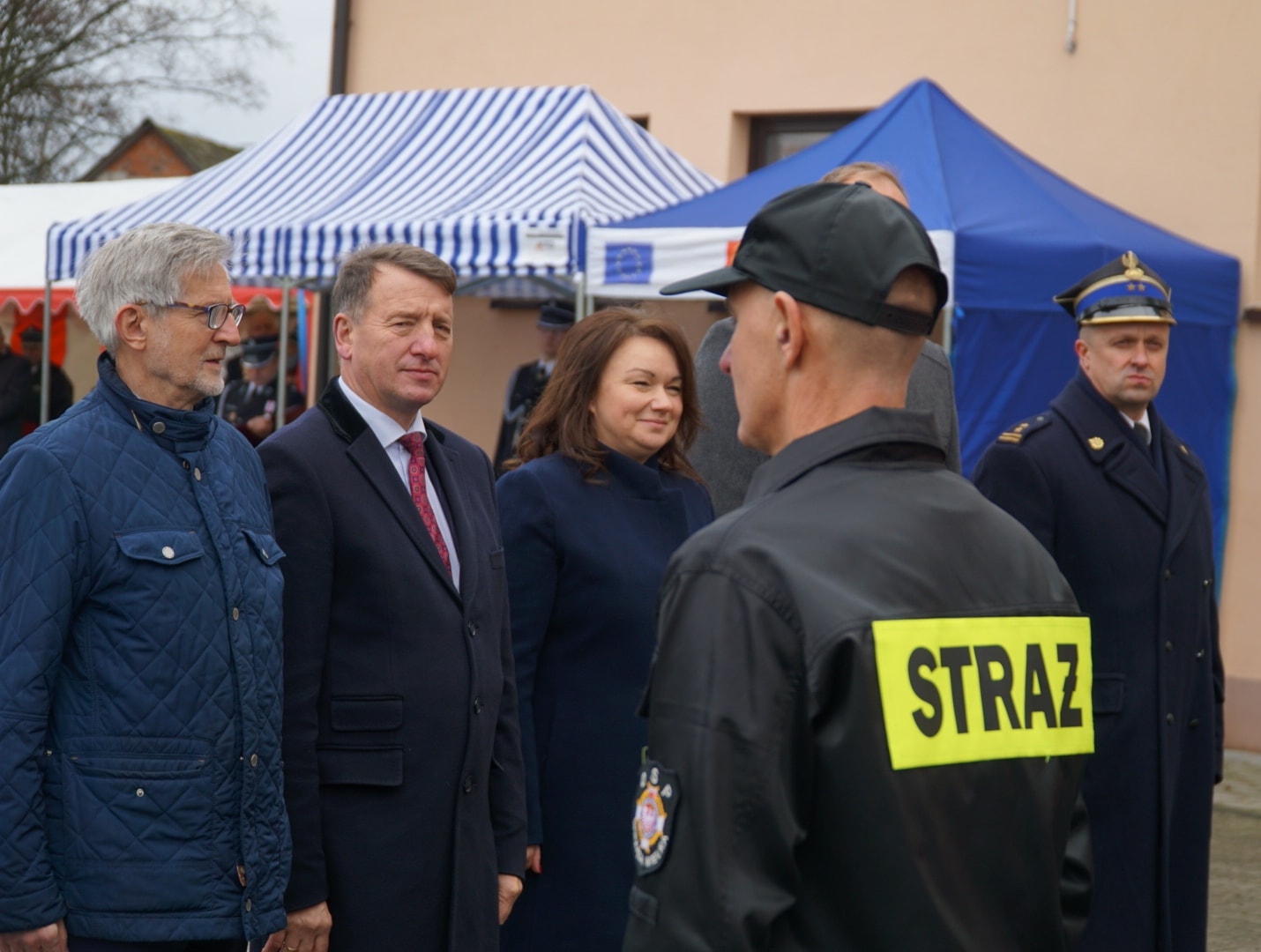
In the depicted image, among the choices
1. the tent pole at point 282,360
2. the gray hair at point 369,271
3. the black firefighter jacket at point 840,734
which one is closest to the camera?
the black firefighter jacket at point 840,734

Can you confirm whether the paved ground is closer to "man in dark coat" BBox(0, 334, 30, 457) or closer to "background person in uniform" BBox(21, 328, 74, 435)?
"background person in uniform" BBox(21, 328, 74, 435)

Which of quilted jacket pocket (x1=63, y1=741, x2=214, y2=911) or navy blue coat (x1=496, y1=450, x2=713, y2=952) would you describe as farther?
navy blue coat (x1=496, y1=450, x2=713, y2=952)

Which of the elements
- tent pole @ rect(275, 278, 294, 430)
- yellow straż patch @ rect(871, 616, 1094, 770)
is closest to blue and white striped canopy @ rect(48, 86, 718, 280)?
tent pole @ rect(275, 278, 294, 430)

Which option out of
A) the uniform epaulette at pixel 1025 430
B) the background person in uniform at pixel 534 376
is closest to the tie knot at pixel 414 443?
the uniform epaulette at pixel 1025 430

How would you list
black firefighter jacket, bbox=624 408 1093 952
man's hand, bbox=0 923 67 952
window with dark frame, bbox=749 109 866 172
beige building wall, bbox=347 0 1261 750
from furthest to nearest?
window with dark frame, bbox=749 109 866 172
beige building wall, bbox=347 0 1261 750
man's hand, bbox=0 923 67 952
black firefighter jacket, bbox=624 408 1093 952

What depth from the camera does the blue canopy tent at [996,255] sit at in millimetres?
7191

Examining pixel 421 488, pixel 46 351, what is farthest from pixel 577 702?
pixel 46 351

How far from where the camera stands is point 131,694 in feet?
8.19

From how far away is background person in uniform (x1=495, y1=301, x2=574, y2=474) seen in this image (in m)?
8.76

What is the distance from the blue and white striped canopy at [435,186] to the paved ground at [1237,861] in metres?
4.05

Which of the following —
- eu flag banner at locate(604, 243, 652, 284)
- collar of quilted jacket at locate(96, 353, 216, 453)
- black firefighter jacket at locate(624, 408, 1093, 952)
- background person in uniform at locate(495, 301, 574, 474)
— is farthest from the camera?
background person in uniform at locate(495, 301, 574, 474)

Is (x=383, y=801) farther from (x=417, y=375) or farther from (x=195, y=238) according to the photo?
(x=195, y=238)

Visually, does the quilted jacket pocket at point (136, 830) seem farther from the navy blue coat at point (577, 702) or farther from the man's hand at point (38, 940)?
the navy blue coat at point (577, 702)

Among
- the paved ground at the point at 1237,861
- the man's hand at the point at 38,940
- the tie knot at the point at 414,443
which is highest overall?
the tie knot at the point at 414,443
